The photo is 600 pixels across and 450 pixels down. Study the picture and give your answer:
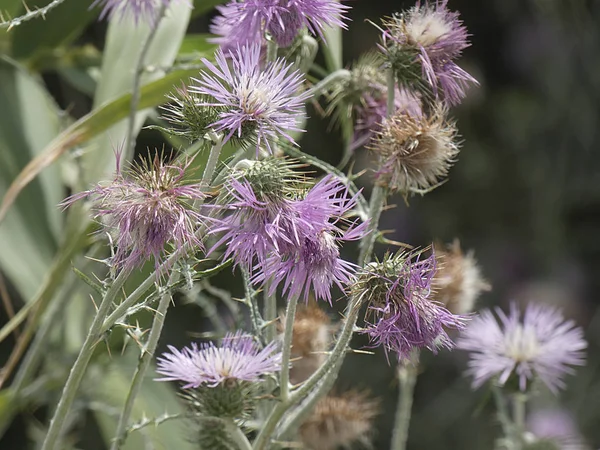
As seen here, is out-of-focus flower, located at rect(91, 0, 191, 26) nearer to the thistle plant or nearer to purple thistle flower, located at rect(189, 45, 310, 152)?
the thistle plant

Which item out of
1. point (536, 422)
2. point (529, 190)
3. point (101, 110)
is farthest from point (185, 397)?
point (529, 190)

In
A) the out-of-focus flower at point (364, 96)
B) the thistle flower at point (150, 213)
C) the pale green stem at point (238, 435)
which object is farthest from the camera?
the out-of-focus flower at point (364, 96)

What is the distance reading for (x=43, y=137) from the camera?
3.68 feet

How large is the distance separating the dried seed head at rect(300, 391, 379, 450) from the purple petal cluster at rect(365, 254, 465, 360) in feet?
0.82

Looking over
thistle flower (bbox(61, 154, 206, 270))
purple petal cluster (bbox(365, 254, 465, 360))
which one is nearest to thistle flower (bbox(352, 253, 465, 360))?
purple petal cluster (bbox(365, 254, 465, 360))

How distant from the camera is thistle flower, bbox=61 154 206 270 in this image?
486mm

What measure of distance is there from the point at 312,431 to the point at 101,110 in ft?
1.04

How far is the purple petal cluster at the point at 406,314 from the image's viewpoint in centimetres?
53

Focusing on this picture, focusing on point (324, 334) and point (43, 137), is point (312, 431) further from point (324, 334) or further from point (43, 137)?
point (43, 137)

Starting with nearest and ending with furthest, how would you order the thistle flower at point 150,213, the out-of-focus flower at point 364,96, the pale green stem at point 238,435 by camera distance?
the thistle flower at point 150,213 → the pale green stem at point 238,435 → the out-of-focus flower at point 364,96

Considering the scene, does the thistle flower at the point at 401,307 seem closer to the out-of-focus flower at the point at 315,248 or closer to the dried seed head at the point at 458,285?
the out-of-focus flower at the point at 315,248

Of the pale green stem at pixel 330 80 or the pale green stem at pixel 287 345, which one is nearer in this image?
the pale green stem at pixel 287 345

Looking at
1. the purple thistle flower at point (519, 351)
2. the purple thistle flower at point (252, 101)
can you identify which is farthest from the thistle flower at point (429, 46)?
the purple thistle flower at point (519, 351)

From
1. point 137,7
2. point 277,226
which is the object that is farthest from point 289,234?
point 137,7
